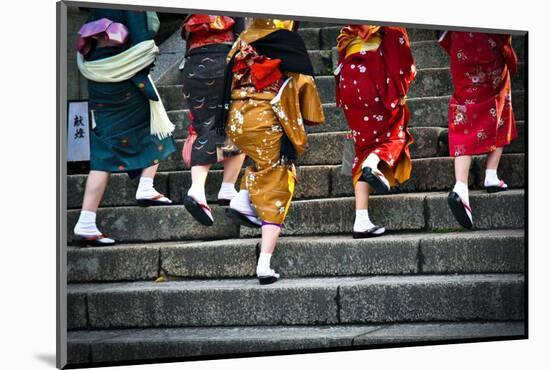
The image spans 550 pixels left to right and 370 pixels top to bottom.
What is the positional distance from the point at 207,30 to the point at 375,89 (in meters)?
1.16

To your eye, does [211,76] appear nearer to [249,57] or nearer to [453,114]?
[249,57]

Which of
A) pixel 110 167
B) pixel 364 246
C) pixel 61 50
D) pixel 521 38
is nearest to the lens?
pixel 61 50

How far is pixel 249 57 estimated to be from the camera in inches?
261

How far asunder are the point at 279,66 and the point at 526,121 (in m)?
1.88

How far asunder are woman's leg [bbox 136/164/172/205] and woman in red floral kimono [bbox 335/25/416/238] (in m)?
1.26

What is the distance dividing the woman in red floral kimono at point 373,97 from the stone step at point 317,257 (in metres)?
0.21

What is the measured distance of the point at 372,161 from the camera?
7008mm

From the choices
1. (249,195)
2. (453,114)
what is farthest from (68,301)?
(453,114)

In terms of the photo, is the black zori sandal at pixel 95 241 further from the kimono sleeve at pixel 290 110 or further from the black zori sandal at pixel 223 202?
the kimono sleeve at pixel 290 110

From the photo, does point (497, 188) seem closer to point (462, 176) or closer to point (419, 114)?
point (462, 176)

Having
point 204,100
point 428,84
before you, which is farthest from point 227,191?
point 428,84

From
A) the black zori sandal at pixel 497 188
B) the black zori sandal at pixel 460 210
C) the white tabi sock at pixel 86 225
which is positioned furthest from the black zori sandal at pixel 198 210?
the black zori sandal at pixel 497 188

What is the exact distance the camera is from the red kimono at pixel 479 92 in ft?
24.0

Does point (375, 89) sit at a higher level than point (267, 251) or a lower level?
higher
